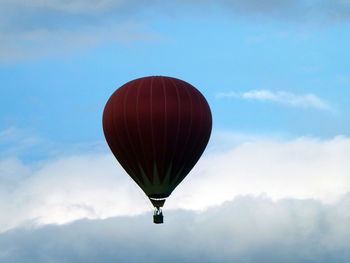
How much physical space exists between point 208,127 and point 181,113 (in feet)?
10.7

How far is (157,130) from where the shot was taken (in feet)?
278

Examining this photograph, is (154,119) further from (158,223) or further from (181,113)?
(158,223)

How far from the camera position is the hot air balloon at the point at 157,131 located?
84.9 m

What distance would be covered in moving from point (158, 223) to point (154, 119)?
7.96 metres

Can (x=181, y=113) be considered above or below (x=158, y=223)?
above

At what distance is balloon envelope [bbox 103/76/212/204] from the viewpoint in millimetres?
84938

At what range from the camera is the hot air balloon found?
279ft

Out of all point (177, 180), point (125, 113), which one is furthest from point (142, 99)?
point (177, 180)

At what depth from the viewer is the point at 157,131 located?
84875 millimetres

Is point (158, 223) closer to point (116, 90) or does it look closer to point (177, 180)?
point (177, 180)

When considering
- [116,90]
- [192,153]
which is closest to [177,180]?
[192,153]

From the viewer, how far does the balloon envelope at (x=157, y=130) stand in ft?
279

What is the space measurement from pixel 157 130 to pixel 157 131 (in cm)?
8

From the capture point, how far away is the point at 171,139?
85.0 m
